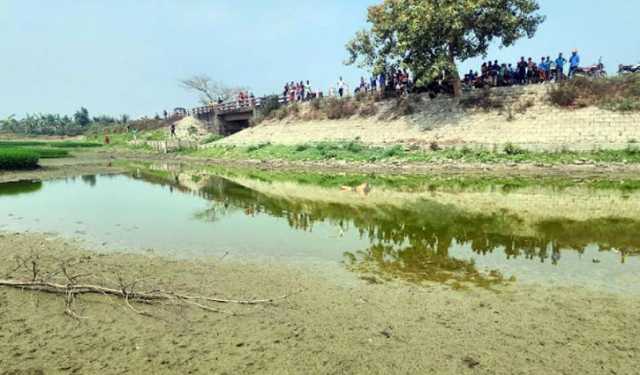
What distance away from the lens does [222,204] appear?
53.9 ft

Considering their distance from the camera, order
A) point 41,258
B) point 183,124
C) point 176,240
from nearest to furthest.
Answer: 1. point 41,258
2. point 176,240
3. point 183,124

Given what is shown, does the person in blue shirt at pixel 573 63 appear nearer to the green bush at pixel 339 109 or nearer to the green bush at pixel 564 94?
the green bush at pixel 564 94

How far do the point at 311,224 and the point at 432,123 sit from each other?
2016 cm

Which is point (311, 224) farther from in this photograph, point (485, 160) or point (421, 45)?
point (421, 45)

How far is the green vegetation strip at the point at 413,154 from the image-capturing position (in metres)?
21.1

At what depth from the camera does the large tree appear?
1064 inches

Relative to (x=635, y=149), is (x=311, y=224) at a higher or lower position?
lower

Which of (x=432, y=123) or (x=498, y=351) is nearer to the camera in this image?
(x=498, y=351)

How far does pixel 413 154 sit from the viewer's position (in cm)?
2645

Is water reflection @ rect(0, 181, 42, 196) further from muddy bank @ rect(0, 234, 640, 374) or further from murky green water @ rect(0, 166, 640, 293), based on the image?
muddy bank @ rect(0, 234, 640, 374)

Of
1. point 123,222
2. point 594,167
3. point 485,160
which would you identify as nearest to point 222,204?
point 123,222

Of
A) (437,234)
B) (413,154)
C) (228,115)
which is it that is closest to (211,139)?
(228,115)

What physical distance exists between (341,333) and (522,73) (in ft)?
95.8

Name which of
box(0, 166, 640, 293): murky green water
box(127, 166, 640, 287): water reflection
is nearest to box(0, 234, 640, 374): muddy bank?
box(0, 166, 640, 293): murky green water
